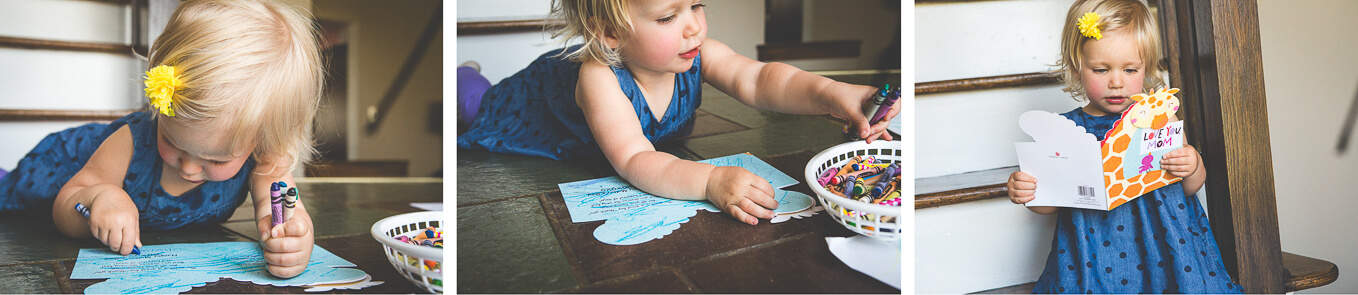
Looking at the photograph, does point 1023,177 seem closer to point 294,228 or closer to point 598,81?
point 598,81

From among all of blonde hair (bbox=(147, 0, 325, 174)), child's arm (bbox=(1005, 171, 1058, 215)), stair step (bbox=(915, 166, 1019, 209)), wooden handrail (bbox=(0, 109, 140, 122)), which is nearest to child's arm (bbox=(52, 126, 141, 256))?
blonde hair (bbox=(147, 0, 325, 174))

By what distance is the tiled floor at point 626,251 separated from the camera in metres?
0.92

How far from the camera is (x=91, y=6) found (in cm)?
164

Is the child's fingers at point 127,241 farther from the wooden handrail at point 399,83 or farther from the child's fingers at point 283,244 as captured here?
the wooden handrail at point 399,83

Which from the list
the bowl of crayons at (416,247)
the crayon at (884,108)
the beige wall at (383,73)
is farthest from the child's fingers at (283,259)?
the beige wall at (383,73)

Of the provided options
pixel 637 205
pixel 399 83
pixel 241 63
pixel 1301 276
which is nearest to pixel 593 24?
pixel 637 205

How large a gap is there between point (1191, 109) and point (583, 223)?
3.17ft

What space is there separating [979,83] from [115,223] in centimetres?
138

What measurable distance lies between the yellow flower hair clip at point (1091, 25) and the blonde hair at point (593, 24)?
68cm

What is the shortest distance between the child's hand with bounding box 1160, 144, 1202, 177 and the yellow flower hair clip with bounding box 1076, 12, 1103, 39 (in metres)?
0.22

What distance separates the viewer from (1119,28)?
1173mm

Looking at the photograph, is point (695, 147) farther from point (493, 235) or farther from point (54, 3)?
point (54, 3)

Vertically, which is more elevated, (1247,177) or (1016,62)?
(1016,62)

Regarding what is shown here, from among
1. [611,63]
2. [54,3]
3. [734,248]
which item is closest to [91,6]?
[54,3]
